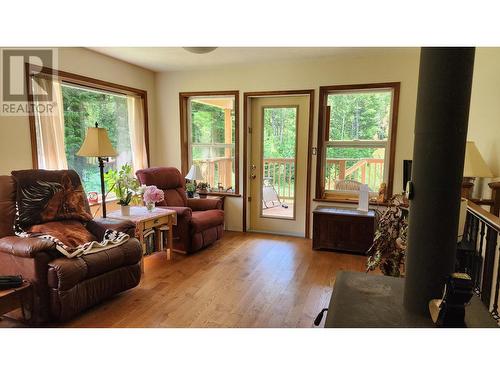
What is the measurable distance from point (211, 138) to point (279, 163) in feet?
3.89

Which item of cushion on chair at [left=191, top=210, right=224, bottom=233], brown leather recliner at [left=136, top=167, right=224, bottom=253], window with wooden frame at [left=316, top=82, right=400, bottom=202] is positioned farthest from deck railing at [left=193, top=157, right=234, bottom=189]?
window with wooden frame at [left=316, top=82, right=400, bottom=202]

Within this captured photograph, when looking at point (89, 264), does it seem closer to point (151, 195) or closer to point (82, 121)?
point (151, 195)

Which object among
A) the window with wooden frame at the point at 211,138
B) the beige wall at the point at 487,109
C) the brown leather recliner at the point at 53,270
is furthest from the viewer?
the window with wooden frame at the point at 211,138

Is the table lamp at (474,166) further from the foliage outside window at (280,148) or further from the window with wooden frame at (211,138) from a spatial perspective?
the window with wooden frame at (211,138)

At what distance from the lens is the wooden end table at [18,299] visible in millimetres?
2017

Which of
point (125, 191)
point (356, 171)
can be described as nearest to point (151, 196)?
point (125, 191)

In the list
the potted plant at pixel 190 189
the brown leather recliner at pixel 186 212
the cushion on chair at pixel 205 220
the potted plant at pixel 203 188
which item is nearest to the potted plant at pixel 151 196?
the brown leather recliner at pixel 186 212

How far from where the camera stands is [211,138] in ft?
16.3

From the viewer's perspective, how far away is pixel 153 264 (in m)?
3.51

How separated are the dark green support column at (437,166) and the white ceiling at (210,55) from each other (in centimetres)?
263

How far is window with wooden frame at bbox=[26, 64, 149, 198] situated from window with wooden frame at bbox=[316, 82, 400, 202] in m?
2.72

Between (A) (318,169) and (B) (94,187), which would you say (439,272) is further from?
(B) (94,187)

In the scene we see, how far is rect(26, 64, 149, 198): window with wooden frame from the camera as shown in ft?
10.7
